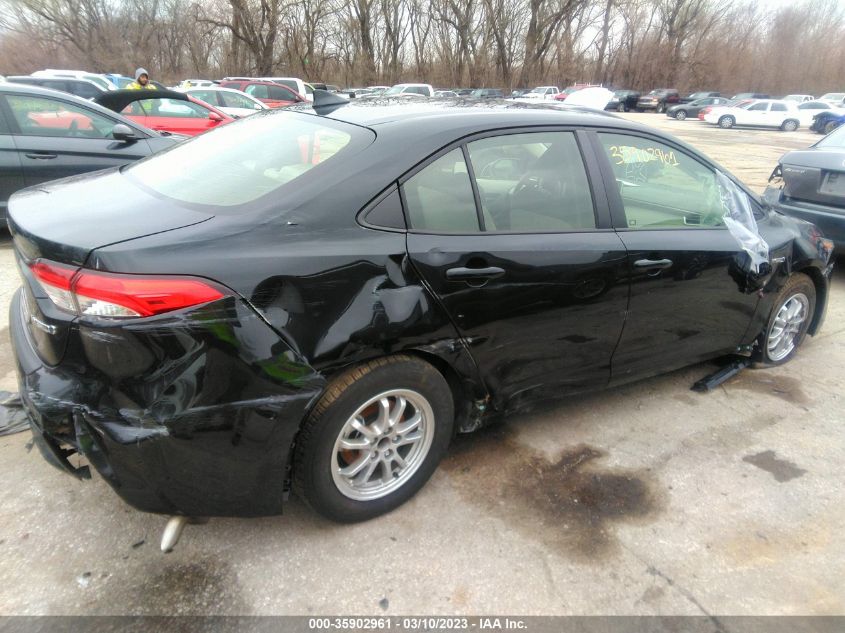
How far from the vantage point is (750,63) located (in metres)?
56.4

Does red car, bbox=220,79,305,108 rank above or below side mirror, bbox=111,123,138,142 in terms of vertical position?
below

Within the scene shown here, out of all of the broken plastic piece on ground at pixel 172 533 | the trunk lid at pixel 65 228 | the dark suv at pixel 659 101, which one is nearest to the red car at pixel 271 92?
the trunk lid at pixel 65 228

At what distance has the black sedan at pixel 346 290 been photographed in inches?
71.0

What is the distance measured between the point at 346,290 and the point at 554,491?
137cm

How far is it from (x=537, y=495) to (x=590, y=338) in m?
0.77

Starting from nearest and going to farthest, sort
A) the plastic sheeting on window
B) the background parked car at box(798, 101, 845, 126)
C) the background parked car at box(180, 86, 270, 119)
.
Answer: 1. the plastic sheeting on window
2. the background parked car at box(180, 86, 270, 119)
3. the background parked car at box(798, 101, 845, 126)

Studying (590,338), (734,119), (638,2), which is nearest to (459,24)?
(638,2)

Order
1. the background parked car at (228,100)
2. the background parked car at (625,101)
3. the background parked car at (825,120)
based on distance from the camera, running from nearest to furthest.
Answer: the background parked car at (228,100) → the background parked car at (825,120) → the background parked car at (625,101)

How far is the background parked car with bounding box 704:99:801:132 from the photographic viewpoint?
31375 mm

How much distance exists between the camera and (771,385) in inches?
146

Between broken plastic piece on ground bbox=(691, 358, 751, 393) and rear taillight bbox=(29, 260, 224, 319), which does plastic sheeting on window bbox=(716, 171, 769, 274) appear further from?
rear taillight bbox=(29, 260, 224, 319)

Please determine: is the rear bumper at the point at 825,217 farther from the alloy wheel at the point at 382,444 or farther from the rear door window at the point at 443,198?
the alloy wheel at the point at 382,444

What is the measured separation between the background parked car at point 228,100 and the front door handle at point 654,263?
13.8 meters

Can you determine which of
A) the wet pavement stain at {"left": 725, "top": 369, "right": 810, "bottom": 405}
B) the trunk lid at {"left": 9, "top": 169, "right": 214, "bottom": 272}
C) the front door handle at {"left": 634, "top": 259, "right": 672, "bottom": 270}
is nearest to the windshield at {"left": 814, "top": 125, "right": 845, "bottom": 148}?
the wet pavement stain at {"left": 725, "top": 369, "right": 810, "bottom": 405}
